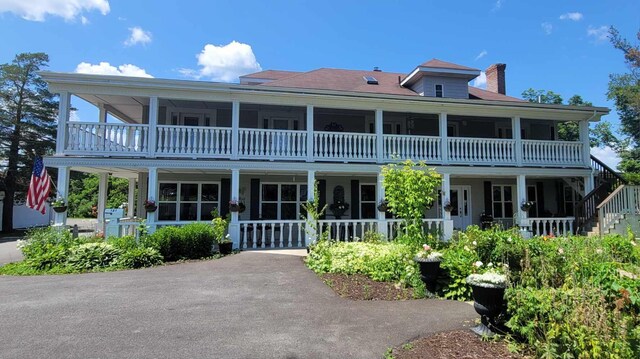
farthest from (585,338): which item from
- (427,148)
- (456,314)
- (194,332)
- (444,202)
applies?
(427,148)

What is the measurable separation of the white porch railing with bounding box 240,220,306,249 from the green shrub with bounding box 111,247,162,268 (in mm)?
3019

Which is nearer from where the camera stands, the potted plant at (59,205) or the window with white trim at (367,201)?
the potted plant at (59,205)

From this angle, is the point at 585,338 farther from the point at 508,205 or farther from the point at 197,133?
the point at 508,205

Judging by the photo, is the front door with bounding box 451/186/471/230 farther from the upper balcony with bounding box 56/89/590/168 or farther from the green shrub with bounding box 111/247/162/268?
the green shrub with bounding box 111/247/162/268

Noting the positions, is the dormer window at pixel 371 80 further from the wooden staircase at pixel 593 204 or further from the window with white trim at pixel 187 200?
the wooden staircase at pixel 593 204

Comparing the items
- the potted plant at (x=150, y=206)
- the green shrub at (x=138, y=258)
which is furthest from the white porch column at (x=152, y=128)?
the green shrub at (x=138, y=258)

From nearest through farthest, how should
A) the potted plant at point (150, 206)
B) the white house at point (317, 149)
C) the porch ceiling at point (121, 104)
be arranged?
the potted plant at point (150, 206), the white house at point (317, 149), the porch ceiling at point (121, 104)

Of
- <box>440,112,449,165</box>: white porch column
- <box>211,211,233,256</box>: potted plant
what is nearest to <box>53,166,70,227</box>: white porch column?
<box>211,211,233,256</box>: potted plant

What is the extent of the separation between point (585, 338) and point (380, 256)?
191 inches

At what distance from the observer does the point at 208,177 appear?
1449cm

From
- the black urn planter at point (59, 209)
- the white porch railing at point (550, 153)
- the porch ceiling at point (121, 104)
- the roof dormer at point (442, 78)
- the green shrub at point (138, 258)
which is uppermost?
the roof dormer at point (442, 78)

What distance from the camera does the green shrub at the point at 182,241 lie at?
988 centimetres

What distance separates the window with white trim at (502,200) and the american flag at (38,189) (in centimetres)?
A: 1765

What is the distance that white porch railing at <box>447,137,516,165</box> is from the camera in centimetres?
1374
